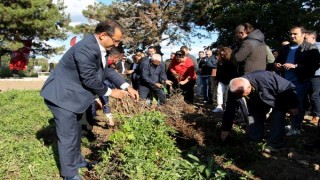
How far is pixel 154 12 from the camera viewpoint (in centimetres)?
3025

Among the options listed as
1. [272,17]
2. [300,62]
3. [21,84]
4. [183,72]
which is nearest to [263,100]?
[300,62]

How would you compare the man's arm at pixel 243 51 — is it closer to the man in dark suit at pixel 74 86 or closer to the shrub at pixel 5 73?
the man in dark suit at pixel 74 86

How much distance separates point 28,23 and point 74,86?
23.8 metres

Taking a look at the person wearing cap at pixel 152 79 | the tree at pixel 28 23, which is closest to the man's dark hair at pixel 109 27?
the person wearing cap at pixel 152 79

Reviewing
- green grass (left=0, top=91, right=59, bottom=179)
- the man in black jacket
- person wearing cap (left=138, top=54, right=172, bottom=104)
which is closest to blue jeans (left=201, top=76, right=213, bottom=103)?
person wearing cap (left=138, top=54, right=172, bottom=104)

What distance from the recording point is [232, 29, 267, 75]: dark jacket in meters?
5.36

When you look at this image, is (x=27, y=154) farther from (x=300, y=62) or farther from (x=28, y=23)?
(x=28, y=23)

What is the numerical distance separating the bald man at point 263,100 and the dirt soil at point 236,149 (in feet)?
0.78

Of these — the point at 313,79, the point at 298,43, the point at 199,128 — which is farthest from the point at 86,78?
the point at 313,79

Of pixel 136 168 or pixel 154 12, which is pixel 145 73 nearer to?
pixel 136 168

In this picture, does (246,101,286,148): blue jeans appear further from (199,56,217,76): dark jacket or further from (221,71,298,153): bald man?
(199,56,217,76): dark jacket

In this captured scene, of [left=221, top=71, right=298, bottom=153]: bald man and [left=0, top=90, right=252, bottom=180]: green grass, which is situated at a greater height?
[left=221, top=71, right=298, bottom=153]: bald man

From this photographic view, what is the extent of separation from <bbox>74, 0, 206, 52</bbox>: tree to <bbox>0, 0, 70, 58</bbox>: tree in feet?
6.53

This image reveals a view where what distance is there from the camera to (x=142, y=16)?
29.6 meters
